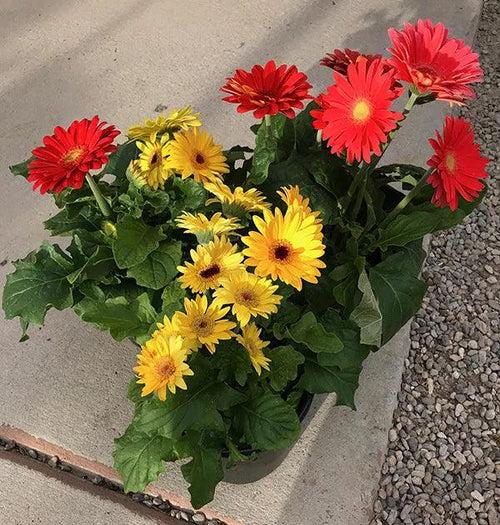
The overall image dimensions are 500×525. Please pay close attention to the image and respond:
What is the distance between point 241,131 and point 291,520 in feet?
4.13

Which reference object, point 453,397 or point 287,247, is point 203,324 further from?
point 453,397

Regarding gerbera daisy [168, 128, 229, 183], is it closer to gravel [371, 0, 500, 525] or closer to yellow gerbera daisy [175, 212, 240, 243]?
yellow gerbera daisy [175, 212, 240, 243]

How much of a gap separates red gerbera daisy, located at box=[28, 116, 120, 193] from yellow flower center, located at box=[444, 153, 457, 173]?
558 millimetres

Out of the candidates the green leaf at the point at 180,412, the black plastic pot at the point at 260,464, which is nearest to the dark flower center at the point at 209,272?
the green leaf at the point at 180,412

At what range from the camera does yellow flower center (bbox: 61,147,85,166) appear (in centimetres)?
108

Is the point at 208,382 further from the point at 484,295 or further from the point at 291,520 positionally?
the point at 484,295

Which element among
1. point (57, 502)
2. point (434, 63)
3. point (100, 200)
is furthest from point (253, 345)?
point (57, 502)

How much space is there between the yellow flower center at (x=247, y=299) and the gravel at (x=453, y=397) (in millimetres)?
778

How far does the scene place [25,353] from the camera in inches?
67.9

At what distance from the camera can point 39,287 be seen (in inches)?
49.8

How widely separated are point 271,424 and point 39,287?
1.72 feet

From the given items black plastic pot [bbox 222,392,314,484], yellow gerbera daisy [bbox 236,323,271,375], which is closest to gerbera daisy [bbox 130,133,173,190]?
yellow gerbera daisy [bbox 236,323,271,375]

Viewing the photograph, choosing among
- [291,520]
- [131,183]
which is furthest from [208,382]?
[291,520]

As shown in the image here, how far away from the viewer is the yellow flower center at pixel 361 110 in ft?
3.20
